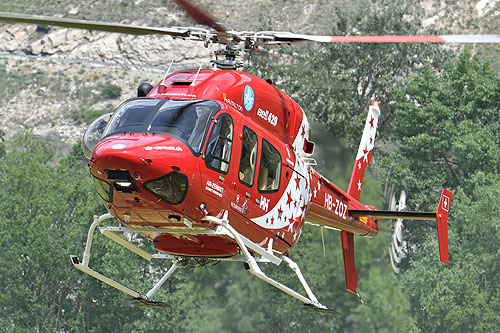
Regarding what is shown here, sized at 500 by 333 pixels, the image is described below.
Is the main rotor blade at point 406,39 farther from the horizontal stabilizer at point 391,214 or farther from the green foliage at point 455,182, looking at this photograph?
the green foliage at point 455,182

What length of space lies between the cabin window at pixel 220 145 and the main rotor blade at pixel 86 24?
1742 mm

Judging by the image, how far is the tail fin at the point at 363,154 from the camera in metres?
18.5

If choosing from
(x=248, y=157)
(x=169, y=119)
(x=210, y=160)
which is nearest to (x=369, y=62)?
(x=248, y=157)

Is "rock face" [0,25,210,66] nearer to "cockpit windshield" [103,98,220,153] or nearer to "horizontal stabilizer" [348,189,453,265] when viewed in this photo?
"horizontal stabilizer" [348,189,453,265]

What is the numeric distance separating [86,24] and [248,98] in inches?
95.5

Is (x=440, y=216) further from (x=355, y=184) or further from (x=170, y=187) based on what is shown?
(x=170, y=187)

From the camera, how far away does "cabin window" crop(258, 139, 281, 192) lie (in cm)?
1288

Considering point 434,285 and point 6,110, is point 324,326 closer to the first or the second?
point 434,285

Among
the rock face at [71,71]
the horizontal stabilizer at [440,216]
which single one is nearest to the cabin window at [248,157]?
the horizontal stabilizer at [440,216]

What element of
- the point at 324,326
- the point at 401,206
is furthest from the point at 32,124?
the point at 401,206

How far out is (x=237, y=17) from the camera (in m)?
63.9

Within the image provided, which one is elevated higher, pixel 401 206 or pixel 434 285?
pixel 401 206

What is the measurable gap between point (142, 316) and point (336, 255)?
10724 mm

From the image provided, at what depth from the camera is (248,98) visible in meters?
13.2
